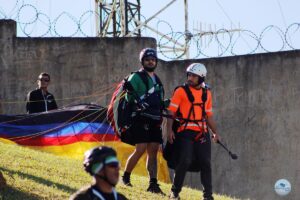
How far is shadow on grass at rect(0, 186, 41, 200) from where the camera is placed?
9328 mm

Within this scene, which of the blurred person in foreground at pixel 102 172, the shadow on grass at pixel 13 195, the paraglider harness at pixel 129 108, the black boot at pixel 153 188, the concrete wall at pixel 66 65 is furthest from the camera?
the concrete wall at pixel 66 65

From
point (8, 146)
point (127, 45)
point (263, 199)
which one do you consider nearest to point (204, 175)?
point (8, 146)

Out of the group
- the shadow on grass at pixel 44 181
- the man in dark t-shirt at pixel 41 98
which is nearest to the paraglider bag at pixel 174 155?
the shadow on grass at pixel 44 181

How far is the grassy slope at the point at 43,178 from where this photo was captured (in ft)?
32.2

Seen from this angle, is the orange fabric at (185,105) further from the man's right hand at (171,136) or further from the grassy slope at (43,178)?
the grassy slope at (43,178)

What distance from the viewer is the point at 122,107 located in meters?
11.3

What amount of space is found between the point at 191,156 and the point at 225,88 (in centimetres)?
779

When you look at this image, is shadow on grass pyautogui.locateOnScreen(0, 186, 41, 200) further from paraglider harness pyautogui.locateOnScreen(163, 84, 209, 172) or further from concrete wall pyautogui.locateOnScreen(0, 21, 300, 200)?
concrete wall pyautogui.locateOnScreen(0, 21, 300, 200)

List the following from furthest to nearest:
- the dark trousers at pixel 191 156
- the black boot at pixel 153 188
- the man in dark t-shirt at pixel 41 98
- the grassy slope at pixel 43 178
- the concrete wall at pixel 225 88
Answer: the concrete wall at pixel 225 88 → the man in dark t-shirt at pixel 41 98 → the black boot at pixel 153 188 → the dark trousers at pixel 191 156 → the grassy slope at pixel 43 178

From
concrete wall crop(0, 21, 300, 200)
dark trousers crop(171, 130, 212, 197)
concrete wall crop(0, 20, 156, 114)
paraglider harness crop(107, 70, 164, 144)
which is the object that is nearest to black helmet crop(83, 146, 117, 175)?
dark trousers crop(171, 130, 212, 197)

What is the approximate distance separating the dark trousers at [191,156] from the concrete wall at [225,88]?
22.8ft

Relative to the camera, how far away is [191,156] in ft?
35.5

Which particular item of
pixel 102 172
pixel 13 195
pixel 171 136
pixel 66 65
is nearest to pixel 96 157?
pixel 102 172

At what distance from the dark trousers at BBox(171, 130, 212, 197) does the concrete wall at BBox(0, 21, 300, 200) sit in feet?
22.8
